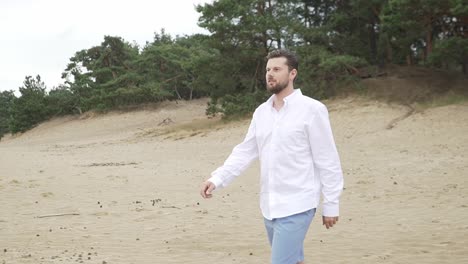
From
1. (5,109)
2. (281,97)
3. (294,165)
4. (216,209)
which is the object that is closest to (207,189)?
(294,165)

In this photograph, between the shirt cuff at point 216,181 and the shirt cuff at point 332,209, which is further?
the shirt cuff at point 216,181

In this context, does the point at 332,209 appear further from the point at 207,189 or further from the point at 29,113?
the point at 29,113

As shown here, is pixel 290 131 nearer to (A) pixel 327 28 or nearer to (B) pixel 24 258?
(B) pixel 24 258

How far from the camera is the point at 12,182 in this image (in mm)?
12898

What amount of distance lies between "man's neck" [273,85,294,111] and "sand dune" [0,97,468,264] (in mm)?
2889

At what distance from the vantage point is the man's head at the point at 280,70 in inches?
132

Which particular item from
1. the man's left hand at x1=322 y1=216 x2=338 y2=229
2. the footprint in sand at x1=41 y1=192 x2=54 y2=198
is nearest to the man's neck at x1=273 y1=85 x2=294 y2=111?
the man's left hand at x1=322 y1=216 x2=338 y2=229

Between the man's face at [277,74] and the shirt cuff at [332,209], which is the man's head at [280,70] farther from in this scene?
the shirt cuff at [332,209]

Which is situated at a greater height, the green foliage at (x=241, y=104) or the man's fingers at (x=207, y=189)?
the man's fingers at (x=207, y=189)

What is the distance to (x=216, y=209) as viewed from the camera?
935 centimetres

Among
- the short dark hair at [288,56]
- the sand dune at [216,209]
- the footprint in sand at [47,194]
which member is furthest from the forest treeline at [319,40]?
the short dark hair at [288,56]

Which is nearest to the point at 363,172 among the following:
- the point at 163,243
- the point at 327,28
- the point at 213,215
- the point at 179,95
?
the point at 213,215

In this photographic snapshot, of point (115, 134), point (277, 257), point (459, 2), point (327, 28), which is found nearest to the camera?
point (277, 257)

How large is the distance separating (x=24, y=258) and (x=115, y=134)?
1191 inches
